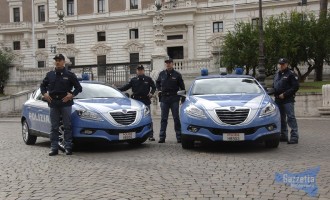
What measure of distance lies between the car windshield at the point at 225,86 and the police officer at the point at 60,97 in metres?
2.94

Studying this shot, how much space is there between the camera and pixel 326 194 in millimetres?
5977

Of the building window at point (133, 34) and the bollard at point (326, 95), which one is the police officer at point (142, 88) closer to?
the bollard at point (326, 95)

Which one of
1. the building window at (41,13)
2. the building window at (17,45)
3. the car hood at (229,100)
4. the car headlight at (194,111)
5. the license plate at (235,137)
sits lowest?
the license plate at (235,137)

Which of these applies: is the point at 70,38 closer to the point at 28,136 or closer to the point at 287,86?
the point at 28,136

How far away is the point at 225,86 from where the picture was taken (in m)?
11.1

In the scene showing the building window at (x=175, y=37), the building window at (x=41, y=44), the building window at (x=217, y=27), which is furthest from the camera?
the building window at (x=41, y=44)

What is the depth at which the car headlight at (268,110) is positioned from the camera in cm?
968

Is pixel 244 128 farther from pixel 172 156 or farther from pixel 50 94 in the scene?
pixel 50 94

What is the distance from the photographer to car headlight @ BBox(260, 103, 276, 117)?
381 inches

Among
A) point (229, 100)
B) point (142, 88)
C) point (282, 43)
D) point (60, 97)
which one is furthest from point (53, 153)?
point (282, 43)

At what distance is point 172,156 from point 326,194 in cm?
384

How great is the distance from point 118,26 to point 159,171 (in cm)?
5001

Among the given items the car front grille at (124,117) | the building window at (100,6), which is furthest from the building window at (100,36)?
the car front grille at (124,117)

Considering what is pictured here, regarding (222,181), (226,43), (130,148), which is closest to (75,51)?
(226,43)
